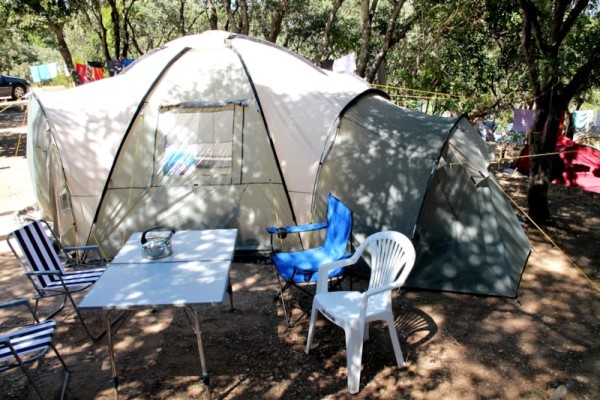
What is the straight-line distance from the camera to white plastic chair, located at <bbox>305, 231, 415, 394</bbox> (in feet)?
11.3

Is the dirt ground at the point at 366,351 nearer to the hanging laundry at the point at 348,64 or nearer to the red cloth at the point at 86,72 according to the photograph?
the hanging laundry at the point at 348,64

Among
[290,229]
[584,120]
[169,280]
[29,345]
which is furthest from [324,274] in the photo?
[584,120]

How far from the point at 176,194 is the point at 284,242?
1.41m

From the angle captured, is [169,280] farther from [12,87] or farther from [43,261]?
[12,87]

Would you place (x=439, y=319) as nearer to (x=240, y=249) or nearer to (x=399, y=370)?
(x=399, y=370)

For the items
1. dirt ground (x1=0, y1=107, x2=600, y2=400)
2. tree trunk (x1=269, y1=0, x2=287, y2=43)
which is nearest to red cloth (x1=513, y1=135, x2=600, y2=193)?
dirt ground (x1=0, y1=107, x2=600, y2=400)

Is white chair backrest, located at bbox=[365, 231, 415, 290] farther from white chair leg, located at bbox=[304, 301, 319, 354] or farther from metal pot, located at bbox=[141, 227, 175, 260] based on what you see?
metal pot, located at bbox=[141, 227, 175, 260]

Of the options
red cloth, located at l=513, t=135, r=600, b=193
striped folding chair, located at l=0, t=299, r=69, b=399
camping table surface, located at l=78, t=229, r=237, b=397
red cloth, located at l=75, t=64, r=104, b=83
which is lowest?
striped folding chair, located at l=0, t=299, r=69, b=399

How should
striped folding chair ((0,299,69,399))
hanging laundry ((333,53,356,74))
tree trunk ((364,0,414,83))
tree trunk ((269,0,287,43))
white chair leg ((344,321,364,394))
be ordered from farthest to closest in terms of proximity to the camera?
1. tree trunk ((269,0,287,43))
2. tree trunk ((364,0,414,83))
3. hanging laundry ((333,53,356,74))
4. white chair leg ((344,321,364,394))
5. striped folding chair ((0,299,69,399))

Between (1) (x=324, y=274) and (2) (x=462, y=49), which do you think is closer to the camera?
(1) (x=324, y=274)

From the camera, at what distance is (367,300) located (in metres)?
3.55

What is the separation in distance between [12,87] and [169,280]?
23.6m

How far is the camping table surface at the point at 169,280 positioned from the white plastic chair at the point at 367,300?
0.83m

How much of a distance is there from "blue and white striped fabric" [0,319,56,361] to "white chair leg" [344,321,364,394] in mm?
2098
